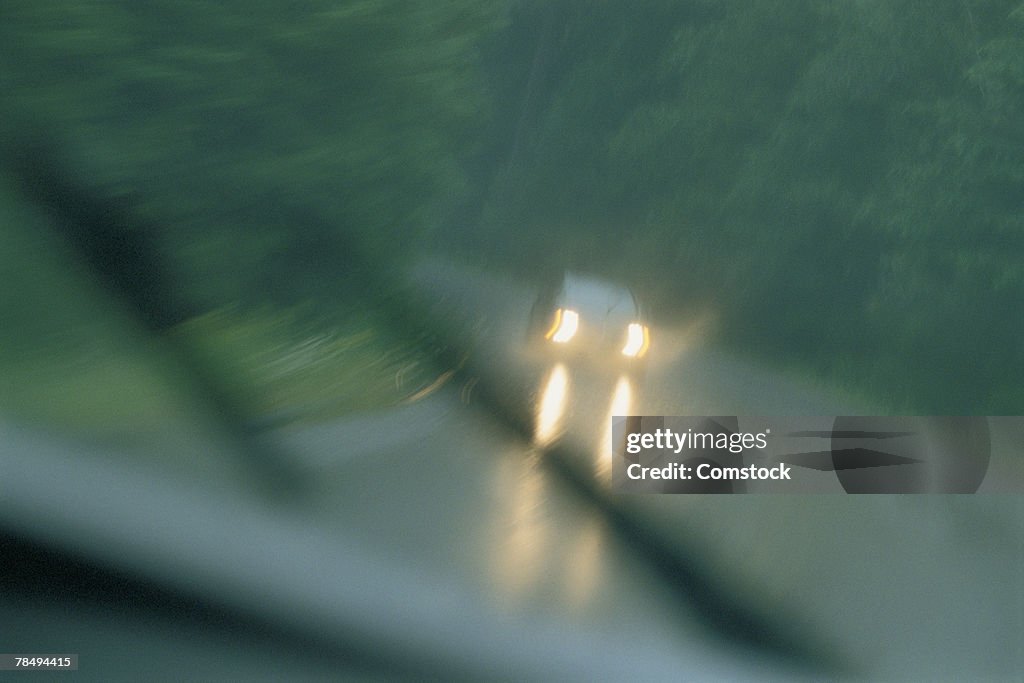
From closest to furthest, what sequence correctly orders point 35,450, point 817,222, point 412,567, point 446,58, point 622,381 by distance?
1. point 412,567
2. point 35,450
3. point 622,381
4. point 446,58
5. point 817,222

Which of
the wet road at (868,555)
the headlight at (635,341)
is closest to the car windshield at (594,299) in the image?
the headlight at (635,341)

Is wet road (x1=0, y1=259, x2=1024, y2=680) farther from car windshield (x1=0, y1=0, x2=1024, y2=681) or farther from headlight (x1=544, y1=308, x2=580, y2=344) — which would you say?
headlight (x1=544, y1=308, x2=580, y2=344)

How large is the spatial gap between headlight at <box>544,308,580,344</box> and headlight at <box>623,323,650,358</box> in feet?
1.46

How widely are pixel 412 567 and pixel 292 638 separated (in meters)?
0.95

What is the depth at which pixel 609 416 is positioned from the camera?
675cm

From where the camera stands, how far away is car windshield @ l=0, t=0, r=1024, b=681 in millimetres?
3725

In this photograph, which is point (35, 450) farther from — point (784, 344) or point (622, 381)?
point (784, 344)

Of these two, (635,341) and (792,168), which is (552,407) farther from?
Answer: (792,168)

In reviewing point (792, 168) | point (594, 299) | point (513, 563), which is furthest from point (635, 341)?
Result: point (513, 563)

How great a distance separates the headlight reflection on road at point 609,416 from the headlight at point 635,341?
553 mm

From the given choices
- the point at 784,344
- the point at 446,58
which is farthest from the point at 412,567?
the point at 784,344

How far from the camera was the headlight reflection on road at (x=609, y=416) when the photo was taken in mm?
4641

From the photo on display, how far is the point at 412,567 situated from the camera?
14.2ft

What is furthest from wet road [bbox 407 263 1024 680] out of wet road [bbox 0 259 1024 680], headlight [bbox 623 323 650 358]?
headlight [bbox 623 323 650 358]
